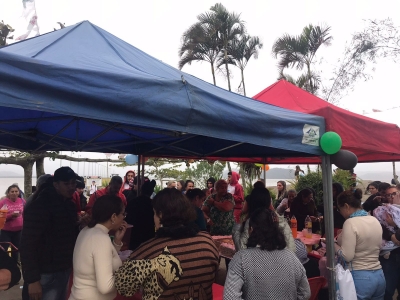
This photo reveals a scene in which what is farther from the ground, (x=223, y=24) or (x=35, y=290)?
(x=223, y=24)

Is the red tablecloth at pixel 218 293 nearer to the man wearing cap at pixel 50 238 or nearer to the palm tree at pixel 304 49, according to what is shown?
the man wearing cap at pixel 50 238

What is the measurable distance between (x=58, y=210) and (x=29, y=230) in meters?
0.26

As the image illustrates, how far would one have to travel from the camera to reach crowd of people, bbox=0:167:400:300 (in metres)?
1.83

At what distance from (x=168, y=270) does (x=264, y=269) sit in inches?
23.0

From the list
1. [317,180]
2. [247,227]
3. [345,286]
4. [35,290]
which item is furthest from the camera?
[317,180]

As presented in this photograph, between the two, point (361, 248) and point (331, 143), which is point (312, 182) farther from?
point (331, 143)

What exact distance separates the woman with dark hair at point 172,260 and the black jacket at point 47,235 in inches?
37.6

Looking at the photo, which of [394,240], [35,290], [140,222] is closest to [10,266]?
[35,290]


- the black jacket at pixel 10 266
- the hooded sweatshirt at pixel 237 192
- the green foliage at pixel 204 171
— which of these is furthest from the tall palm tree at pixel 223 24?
the black jacket at pixel 10 266

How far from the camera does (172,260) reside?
1.78m

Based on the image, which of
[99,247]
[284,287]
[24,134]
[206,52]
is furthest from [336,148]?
[206,52]

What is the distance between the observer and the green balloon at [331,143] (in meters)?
2.92

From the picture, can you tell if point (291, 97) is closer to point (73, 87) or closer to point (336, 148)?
point (336, 148)

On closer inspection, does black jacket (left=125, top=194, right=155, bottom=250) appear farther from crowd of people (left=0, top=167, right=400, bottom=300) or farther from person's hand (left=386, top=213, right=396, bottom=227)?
person's hand (left=386, top=213, right=396, bottom=227)
